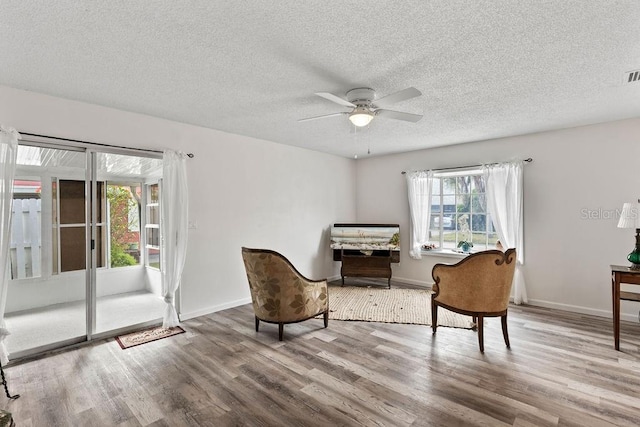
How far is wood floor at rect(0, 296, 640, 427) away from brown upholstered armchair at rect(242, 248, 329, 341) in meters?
0.25

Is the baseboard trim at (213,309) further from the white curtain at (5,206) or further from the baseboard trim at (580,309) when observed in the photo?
the baseboard trim at (580,309)

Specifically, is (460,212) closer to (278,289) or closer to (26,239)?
(278,289)

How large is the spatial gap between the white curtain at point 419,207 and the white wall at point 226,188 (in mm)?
1461

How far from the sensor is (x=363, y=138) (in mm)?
4691

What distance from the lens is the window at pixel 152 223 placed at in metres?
3.82

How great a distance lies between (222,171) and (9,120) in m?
2.11

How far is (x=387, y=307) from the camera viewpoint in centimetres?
428

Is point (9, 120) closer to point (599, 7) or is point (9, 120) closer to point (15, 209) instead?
point (15, 209)

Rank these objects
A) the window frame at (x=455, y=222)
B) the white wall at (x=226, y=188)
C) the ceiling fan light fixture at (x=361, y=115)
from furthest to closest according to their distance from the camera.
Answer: the window frame at (x=455, y=222) → the white wall at (x=226, y=188) → the ceiling fan light fixture at (x=361, y=115)

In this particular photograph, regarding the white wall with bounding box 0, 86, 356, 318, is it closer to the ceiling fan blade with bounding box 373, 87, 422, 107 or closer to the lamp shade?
the ceiling fan blade with bounding box 373, 87, 422, 107

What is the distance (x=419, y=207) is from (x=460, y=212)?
0.68 meters

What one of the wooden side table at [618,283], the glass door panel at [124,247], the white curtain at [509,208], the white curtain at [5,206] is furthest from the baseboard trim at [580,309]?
the white curtain at [5,206]

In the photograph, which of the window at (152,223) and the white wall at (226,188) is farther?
the window at (152,223)

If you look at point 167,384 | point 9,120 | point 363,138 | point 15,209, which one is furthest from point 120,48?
point 363,138
